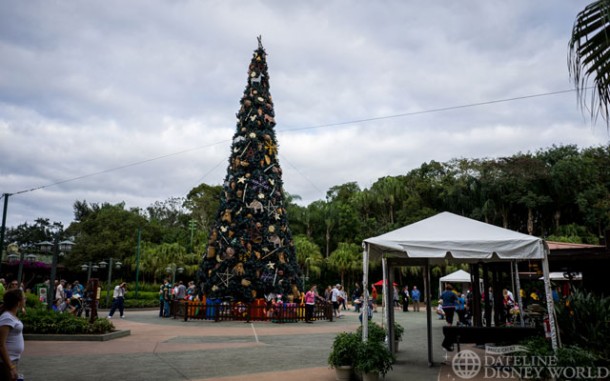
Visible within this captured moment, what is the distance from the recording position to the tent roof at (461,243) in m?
7.33

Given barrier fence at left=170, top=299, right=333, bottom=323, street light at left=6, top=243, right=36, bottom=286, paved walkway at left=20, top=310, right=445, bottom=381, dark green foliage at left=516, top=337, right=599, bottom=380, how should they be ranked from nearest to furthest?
dark green foliage at left=516, top=337, right=599, bottom=380 < paved walkway at left=20, top=310, right=445, bottom=381 < barrier fence at left=170, top=299, right=333, bottom=323 < street light at left=6, top=243, right=36, bottom=286

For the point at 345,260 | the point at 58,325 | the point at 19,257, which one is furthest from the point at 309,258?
the point at 58,325

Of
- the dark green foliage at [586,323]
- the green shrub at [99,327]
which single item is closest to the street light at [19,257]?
the green shrub at [99,327]

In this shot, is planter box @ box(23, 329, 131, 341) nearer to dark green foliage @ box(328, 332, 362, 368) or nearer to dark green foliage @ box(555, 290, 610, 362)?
dark green foliage @ box(328, 332, 362, 368)

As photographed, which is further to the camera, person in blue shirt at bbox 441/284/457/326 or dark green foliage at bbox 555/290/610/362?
person in blue shirt at bbox 441/284/457/326

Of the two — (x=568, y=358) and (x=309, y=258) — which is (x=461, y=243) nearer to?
(x=568, y=358)

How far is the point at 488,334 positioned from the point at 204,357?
5850 millimetres

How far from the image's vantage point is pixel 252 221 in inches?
803

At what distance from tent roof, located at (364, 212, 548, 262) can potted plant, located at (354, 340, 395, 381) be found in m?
1.62

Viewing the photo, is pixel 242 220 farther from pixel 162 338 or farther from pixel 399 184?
pixel 399 184

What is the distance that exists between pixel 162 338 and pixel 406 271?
3142cm

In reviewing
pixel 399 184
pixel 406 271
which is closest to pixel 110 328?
pixel 406 271

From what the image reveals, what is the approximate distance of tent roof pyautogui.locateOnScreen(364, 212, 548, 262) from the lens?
7.33m

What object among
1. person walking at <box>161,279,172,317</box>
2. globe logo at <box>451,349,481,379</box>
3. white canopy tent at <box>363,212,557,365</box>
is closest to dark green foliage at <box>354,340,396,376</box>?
white canopy tent at <box>363,212,557,365</box>
